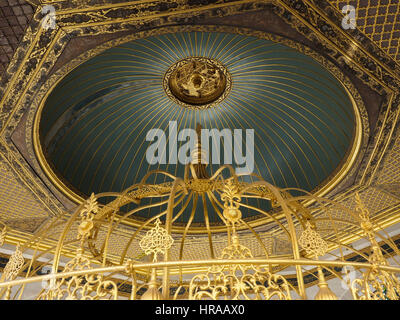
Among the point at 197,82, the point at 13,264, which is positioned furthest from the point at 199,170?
the point at 13,264

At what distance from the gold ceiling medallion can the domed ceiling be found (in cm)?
2

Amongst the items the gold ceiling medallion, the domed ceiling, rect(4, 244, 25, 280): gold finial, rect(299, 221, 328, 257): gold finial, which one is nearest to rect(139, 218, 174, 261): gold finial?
rect(299, 221, 328, 257): gold finial

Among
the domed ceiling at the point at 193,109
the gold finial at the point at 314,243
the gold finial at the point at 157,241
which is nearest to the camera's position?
the gold finial at the point at 157,241

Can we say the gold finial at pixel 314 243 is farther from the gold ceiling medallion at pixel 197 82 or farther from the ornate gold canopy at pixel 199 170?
the gold ceiling medallion at pixel 197 82

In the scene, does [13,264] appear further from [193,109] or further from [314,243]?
[193,109]

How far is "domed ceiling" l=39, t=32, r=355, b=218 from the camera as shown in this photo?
15.9 feet

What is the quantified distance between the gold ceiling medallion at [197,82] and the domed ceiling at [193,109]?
0.02m

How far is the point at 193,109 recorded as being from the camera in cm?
598

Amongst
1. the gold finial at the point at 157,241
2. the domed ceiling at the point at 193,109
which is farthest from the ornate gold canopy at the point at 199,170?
the domed ceiling at the point at 193,109

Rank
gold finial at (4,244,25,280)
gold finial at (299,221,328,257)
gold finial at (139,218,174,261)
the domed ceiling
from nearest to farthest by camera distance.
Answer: gold finial at (139,218,174,261), gold finial at (299,221,328,257), gold finial at (4,244,25,280), the domed ceiling

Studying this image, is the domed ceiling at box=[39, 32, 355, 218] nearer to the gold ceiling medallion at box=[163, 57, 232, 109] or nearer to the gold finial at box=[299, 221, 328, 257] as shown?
the gold ceiling medallion at box=[163, 57, 232, 109]

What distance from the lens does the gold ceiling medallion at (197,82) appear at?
516cm

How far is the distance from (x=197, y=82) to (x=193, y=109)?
717 mm
